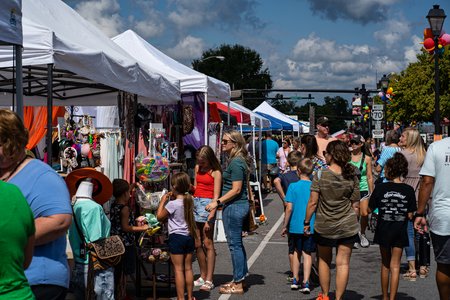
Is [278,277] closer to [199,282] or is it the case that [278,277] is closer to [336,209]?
[199,282]

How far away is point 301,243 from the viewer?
8.44 m

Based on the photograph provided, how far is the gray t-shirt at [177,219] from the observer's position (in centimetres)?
731

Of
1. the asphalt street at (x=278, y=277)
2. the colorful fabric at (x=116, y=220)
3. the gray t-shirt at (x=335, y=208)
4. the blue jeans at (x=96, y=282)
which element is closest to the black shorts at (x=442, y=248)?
the gray t-shirt at (x=335, y=208)

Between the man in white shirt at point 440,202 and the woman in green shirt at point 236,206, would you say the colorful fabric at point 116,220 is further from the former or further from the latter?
the man in white shirt at point 440,202

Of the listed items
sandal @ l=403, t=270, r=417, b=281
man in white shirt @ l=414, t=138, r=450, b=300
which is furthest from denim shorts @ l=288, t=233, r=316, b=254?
man in white shirt @ l=414, t=138, r=450, b=300

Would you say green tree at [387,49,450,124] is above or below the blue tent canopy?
above

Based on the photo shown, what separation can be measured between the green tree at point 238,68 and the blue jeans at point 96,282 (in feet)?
289

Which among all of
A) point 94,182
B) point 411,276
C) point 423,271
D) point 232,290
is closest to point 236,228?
point 232,290

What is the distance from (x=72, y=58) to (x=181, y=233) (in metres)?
2.12

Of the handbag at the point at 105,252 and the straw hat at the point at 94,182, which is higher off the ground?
the straw hat at the point at 94,182

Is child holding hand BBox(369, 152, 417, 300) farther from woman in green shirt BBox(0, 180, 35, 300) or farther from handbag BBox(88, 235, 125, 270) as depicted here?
woman in green shirt BBox(0, 180, 35, 300)

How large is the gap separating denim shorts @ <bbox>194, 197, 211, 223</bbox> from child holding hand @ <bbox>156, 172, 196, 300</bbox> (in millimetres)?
945

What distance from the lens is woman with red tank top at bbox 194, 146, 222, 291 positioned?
8234mm

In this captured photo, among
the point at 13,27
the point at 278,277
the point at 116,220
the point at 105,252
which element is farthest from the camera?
the point at 278,277
